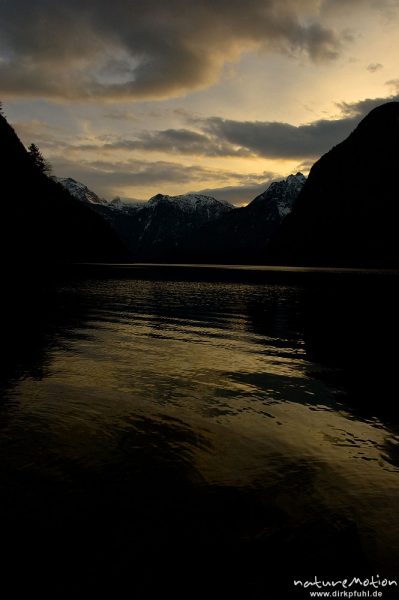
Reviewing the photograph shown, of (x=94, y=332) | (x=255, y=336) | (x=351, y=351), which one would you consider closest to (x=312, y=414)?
(x=351, y=351)

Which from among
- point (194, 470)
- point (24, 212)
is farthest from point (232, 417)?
point (24, 212)

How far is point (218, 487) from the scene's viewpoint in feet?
34.7

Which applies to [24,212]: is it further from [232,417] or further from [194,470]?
[194,470]

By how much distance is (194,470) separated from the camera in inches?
450

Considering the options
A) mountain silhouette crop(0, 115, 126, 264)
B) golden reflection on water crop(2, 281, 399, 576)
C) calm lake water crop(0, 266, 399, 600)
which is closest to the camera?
calm lake water crop(0, 266, 399, 600)

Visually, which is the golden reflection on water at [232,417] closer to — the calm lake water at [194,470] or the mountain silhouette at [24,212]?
the calm lake water at [194,470]

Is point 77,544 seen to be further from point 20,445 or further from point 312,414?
point 312,414

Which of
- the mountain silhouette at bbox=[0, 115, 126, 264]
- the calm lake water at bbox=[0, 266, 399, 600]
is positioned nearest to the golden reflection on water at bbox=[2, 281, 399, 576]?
the calm lake water at bbox=[0, 266, 399, 600]

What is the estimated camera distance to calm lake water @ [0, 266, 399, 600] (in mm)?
7812

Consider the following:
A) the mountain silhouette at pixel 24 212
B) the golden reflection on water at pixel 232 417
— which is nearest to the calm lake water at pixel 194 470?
the golden reflection on water at pixel 232 417

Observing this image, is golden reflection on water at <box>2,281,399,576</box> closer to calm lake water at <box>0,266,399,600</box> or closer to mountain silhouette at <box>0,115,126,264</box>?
calm lake water at <box>0,266,399,600</box>

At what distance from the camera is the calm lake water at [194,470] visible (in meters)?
7.81

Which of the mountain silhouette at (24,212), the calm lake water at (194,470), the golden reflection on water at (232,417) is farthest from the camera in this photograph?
the mountain silhouette at (24,212)

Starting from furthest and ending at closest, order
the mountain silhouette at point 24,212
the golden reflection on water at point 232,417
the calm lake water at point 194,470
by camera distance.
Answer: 1. the mountain silhouette at point 24,212
2. the golden reflection on water at point 232,417
3. the calm lake water at point 194,470
